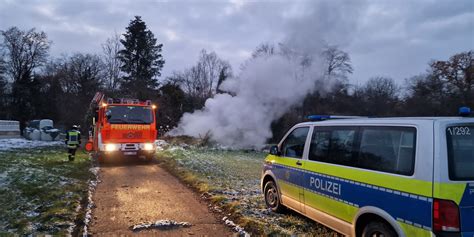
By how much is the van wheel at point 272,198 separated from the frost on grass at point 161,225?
1.79m

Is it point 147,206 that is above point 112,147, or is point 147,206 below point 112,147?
below

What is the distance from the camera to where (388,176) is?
4273 mm

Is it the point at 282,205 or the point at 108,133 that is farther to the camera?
the point at 108,133

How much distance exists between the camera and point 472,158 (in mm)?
3824

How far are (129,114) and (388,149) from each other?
12988 mm

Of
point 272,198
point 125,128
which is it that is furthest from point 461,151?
point 125,128

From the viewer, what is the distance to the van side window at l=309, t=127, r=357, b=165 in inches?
203

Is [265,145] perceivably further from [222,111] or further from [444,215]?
[444,215]

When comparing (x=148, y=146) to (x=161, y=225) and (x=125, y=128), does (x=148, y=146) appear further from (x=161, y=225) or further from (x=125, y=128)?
(x=161, y=225)

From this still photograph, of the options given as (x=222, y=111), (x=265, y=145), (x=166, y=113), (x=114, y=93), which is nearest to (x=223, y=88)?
(x=222, y=111)

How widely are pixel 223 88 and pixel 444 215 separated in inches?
1077

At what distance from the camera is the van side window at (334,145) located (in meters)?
5.15

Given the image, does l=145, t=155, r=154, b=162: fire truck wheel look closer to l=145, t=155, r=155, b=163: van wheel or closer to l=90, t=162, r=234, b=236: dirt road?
l=145, t=155, r=155, b=163: van wheel

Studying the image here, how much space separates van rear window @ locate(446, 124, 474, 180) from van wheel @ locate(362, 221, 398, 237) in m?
0.97
